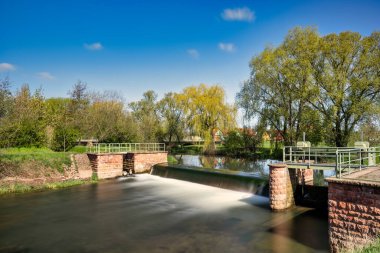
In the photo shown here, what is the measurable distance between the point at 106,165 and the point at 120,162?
62.7 inches

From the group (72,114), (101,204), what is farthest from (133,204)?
(72,114)

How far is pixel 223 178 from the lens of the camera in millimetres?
18812

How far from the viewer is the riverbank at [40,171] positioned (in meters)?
19.6

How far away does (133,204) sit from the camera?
15.7 metres

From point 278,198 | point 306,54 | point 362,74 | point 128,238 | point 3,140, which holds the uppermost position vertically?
point 306,54

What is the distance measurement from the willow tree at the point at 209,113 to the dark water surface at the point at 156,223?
76.0ft

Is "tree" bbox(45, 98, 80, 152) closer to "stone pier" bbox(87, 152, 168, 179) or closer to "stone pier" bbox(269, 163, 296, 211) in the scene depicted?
"stone pier" bbox(87, 152, 168, 179)

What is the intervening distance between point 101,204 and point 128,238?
5.99 metres

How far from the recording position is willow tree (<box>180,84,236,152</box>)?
134 feet

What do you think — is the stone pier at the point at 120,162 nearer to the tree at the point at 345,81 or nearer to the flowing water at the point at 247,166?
the flowing water at the point at 247,166

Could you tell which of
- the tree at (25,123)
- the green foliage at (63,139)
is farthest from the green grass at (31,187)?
the green foliage at (63,139)

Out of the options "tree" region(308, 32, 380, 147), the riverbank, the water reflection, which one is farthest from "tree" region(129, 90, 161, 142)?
"tree" region(308, 32, 380, 147)

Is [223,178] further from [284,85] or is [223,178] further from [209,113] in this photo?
[209,113]

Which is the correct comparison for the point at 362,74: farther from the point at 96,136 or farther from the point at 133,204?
the point at 96,136
